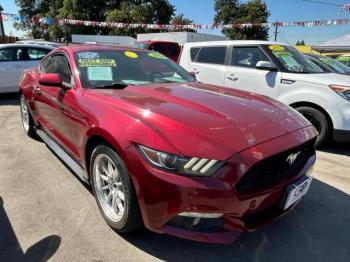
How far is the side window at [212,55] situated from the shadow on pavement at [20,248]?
200 inches

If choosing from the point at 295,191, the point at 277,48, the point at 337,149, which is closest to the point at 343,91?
the point at 337,149

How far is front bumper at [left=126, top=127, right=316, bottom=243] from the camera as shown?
219 cm

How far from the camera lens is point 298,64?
19.5 ft

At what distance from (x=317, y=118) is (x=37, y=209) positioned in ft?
13.9

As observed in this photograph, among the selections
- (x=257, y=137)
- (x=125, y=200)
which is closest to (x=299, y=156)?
(x=257, y=137)

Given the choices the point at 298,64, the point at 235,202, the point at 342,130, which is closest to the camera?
the point at 235,202

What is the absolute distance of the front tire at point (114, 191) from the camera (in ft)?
8.18

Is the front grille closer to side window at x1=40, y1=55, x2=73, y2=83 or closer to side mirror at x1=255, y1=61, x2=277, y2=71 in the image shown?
side window at x1=40, y1=55, x2=73, y2=83

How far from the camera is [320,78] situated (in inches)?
213

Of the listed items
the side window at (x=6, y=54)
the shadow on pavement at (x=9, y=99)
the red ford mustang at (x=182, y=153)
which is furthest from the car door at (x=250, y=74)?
the side window at (x=6, y=54)

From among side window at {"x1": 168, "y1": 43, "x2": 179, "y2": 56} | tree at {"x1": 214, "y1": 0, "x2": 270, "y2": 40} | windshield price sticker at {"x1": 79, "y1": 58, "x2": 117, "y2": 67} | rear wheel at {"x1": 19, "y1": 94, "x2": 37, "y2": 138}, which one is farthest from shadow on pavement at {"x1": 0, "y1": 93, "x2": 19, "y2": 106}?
tree at {"x1": 214, "y1": 0, "x2": 270, "y2": 40}

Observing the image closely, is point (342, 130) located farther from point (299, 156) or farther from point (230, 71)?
point (299, 156)

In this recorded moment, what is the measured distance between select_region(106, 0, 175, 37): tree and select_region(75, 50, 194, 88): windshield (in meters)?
31.7

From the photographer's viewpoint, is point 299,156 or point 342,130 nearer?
point 299,156
